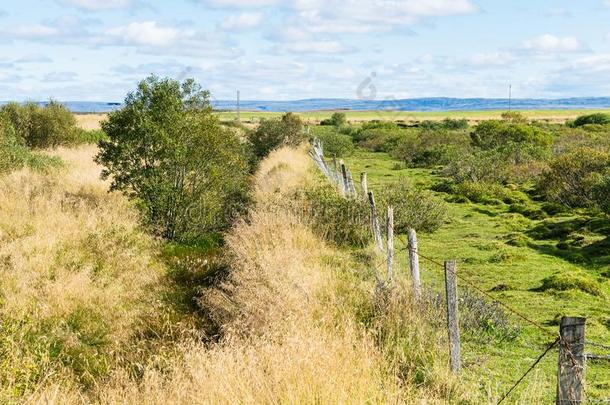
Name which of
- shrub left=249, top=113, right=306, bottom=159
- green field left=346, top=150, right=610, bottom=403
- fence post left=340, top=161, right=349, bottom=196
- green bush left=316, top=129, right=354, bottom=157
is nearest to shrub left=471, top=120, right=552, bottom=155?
green bush left=316, top=129, right=354, bottom=157

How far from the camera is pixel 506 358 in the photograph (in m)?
9.13

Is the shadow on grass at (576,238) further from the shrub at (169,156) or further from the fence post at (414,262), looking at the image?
the shrub at (169,156)

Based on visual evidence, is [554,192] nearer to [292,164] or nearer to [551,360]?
[292,164]

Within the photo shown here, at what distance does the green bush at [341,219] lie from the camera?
15234 millimetres

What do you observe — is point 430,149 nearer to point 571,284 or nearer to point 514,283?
point 514,283

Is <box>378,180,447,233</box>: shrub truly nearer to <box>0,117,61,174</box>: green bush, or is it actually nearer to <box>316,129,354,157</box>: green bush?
<box>0,117,61,174</box>: green bush

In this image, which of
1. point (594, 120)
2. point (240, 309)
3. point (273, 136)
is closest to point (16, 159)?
point (240, 309)

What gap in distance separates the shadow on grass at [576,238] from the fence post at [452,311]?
9.11 metres

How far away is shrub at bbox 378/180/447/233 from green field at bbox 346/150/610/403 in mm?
353

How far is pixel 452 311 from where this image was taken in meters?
7.47

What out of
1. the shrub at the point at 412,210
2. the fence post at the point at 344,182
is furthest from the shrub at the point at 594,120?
the fence post at the point at 344,182

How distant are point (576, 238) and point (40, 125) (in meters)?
28.0

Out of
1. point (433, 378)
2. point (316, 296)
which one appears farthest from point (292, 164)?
point (433, 378)

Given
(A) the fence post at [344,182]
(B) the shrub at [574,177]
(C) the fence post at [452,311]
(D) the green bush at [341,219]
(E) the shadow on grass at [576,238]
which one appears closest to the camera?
(C) the fence post at [452,311]
